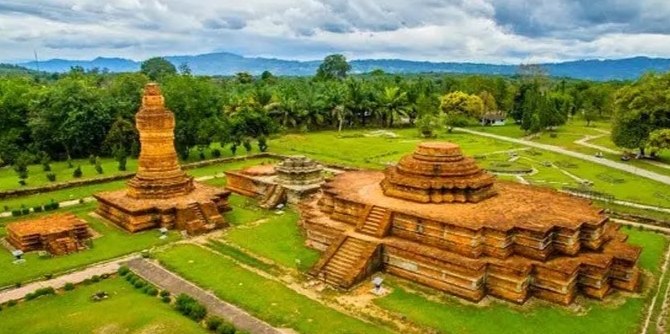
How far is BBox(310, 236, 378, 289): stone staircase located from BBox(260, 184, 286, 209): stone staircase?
8.38 m

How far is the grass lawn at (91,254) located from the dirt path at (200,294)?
158 cm

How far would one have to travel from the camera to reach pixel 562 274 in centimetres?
1614

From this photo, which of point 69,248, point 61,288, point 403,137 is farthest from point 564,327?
point 403,137

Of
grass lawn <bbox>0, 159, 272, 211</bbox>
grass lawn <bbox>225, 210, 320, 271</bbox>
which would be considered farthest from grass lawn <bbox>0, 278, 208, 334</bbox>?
grass lawn <bbox>0, 159, 272, 211</bbox>

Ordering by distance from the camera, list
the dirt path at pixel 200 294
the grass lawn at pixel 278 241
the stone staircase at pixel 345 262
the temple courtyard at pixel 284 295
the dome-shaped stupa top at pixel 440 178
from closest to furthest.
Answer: the dirt path at pixel 200 294 < the temple courtyard at pixel 284 295 < the stone staircase at pixel 345 262 < the grass lawn at pixel 278 241 < the dome-shaped stupa top at pixel 440 178

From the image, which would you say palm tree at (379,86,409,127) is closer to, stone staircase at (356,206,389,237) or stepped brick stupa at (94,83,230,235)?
stepped brick stupa at (94,83,230,235)

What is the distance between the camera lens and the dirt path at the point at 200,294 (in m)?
14.5

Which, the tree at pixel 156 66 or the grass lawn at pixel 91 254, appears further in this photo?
the tree at pixel 156 66

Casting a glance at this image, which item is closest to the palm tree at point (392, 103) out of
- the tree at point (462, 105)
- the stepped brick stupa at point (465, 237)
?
the tree at point (462, 105)

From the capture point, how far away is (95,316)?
589 inches

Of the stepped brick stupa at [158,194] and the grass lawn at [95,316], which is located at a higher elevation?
the stepped brick stupa at [158,194]

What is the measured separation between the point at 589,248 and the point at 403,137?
1550 inches

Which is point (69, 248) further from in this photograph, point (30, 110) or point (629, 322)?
point (30, 110)

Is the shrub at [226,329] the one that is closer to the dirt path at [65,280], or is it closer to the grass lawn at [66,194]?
the dirt path at [65,280]
